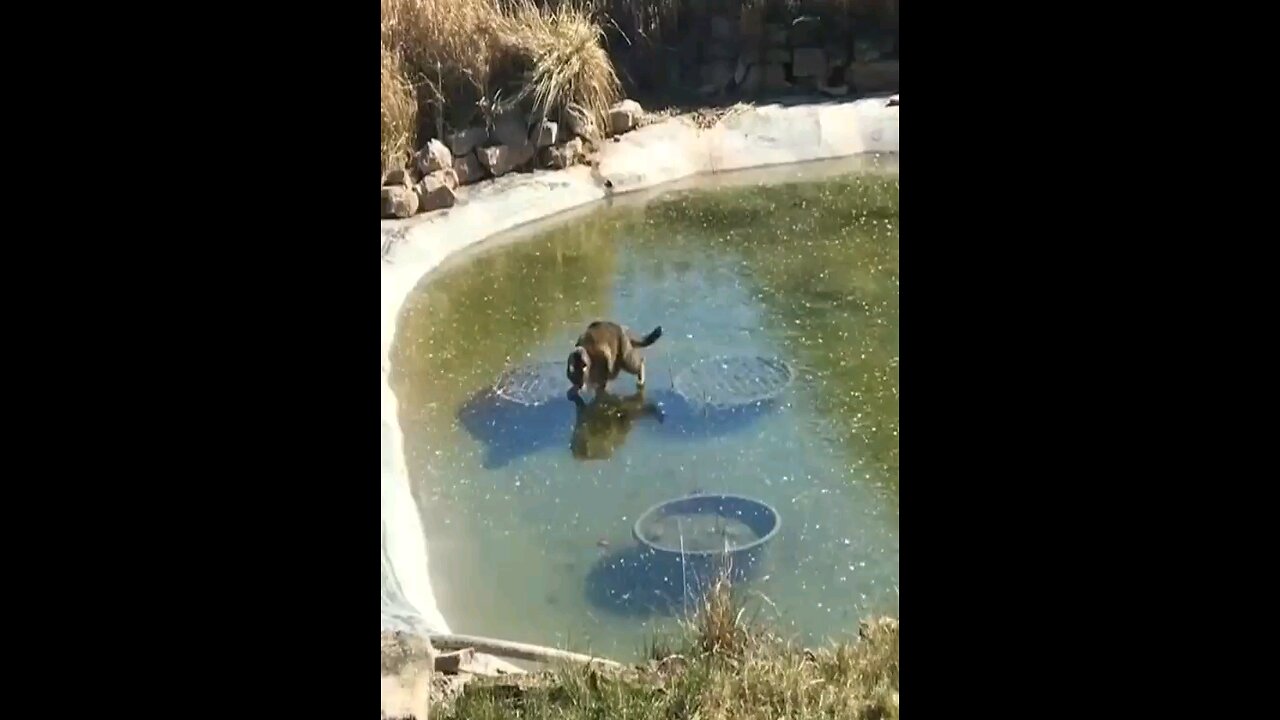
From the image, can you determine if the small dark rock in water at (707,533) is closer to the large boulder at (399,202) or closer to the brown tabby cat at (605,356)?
the brown tabby cat at (605,356)

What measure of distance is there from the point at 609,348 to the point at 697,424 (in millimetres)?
188

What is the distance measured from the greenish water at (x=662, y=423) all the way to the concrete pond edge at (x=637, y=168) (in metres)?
0.05

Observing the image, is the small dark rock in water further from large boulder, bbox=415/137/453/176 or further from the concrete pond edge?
large boulder, bbox=415/137/453/176

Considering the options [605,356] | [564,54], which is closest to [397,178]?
[564,54]

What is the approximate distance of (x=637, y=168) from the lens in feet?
8.12

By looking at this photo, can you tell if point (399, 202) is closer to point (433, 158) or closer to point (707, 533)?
point (433, 158)

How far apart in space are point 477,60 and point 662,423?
686 millimetres

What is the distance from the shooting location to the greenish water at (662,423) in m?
2.27

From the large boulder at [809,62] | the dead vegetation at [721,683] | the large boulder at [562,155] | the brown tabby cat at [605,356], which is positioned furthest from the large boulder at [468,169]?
the dead vegetation at [721,683]

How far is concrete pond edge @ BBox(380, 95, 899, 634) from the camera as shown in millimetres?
2396

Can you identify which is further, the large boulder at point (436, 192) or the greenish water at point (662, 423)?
the large boulder at point (436, 192)

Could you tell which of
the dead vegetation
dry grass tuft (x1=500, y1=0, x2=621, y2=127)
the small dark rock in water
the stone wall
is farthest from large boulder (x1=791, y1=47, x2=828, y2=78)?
the dead vegetation

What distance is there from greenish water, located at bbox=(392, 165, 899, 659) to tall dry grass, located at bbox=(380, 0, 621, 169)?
0.80 ft
